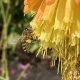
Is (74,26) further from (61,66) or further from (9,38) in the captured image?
(9,38)

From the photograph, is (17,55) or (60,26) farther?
(17,55)

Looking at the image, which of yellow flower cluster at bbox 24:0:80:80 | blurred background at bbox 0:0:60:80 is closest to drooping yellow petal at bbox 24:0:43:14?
yellow flower cluster at bbox 24:0:80:80

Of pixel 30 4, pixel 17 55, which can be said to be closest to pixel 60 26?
pixel 30 4

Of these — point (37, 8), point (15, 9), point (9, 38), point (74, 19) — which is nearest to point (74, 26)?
point (74, 19)

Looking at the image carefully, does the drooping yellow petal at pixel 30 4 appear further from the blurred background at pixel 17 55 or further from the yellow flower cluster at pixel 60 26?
the blurred background at pixel 17 55

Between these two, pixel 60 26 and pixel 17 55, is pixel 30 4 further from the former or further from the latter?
pixel 17 55

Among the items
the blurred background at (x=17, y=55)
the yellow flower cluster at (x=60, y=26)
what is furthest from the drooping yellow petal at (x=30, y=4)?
the blurred background at (x=17, y=55)

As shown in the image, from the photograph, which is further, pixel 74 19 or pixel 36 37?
pixel 36 37

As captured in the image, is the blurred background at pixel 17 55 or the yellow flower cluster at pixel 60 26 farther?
the blurred background at pixel 17 55
